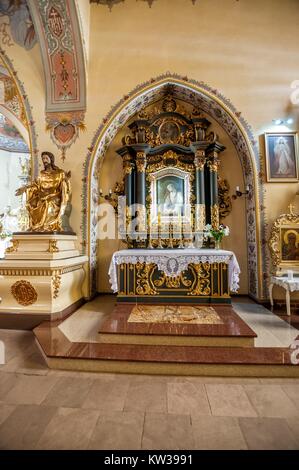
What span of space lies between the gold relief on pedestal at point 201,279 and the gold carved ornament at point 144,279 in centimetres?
79

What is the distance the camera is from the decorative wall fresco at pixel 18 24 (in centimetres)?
582

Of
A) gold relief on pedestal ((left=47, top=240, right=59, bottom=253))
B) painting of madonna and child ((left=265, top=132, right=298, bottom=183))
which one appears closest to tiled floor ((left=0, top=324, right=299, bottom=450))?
gold relief on pedestal ((left=47, top=240, right=59, bottom=253))

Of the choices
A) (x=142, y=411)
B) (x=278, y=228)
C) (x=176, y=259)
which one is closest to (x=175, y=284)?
(x=176, y=259)

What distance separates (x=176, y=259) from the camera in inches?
187

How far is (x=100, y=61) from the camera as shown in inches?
242

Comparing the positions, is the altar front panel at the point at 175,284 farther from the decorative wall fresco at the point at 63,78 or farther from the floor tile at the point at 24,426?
the decorative wall fresco at the point at 63,78

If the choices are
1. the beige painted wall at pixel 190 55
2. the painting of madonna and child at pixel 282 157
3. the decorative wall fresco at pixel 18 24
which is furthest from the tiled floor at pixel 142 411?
the decorative wall fresco at pixel 18 24

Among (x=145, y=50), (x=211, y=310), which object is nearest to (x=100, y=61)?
(x=145, y=50)

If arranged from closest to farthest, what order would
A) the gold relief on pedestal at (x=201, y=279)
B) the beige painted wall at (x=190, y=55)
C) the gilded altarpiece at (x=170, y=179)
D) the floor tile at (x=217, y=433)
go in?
1. the floor tile at (x=217, y=433)
2. the gold relief on pedestal at (x=201, y=279)
3. the beige painted wall at (x=190, y=55)
4. the gilded altarpiece at (x=170, y=179)

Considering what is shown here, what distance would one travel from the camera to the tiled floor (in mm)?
1851

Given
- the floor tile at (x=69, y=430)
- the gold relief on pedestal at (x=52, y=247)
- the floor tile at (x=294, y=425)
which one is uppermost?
the gold relief on pedestal at (x=52, y=247)

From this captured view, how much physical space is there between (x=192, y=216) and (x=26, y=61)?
5.81 meters

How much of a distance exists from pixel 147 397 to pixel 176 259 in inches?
105

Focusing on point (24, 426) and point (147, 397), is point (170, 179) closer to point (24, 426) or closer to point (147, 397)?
point (147, 397)
